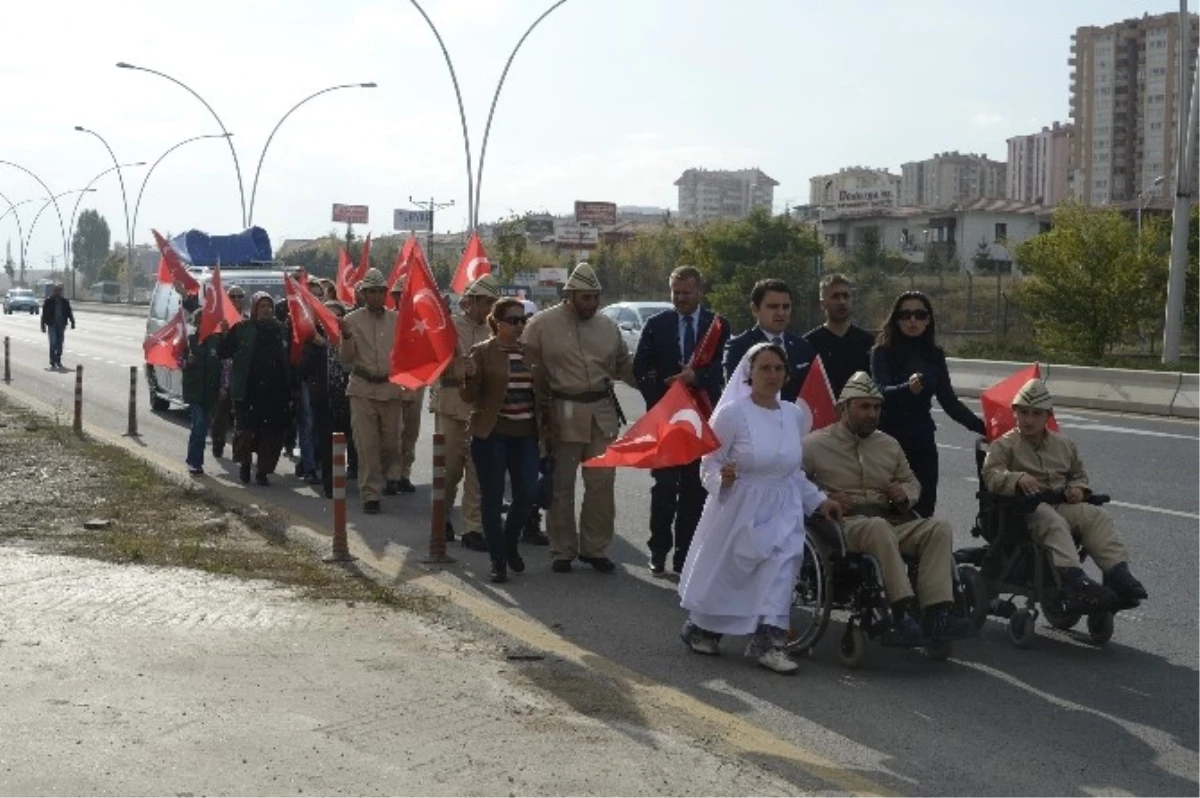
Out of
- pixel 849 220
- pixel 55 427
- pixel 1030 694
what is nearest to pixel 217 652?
pixel 1030 694

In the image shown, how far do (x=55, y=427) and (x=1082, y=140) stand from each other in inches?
6539

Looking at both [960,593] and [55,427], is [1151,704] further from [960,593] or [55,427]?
[55,427]

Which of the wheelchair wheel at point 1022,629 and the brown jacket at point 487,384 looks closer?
the wheelchair wheel at point 1022,629

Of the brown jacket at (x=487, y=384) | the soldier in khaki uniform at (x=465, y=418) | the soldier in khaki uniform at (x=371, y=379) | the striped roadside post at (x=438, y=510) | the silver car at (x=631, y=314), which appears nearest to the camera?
the brown jacket at (x=487, y=384)

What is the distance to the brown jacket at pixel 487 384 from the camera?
415 inches

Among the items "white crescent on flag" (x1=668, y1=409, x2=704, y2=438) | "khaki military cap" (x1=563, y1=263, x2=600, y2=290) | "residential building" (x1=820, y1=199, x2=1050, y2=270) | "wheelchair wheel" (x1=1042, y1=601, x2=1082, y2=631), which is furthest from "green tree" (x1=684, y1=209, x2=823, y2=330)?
"white crescent on flag" (x1=668, y1=409, x2=704, y2=438)

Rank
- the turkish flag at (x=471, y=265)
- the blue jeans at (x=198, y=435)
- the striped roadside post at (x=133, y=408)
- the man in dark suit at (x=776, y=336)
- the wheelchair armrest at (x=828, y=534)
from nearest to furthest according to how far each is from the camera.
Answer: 1. the wheelchair armrest at (x=828, y=534)
2. the man in dark suit at (x=776, y=336)
3. the turkish flag at (x=471, y=265)
4. the blue jeans at (x=198, y=435)
5. the striped roadside post at (x=133, y=408)

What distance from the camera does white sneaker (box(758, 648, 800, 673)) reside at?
8203mm

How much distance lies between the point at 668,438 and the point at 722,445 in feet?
0.98

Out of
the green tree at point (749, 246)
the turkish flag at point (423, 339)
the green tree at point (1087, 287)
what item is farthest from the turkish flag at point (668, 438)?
the green tree at point (749, 246)

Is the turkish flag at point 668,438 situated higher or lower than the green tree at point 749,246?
lower

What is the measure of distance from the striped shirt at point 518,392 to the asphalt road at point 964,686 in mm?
1009

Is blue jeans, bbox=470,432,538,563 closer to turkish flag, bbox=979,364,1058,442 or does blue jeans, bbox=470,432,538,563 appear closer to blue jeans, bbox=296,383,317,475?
turkish flag, bbox=979,364,1058,442

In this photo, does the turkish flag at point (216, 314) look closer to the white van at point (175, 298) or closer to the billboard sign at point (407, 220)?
the white van at point (175, 298)
